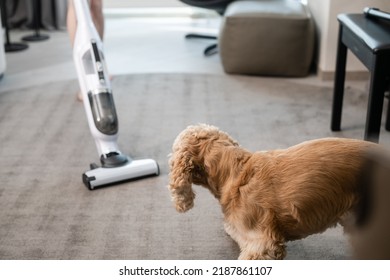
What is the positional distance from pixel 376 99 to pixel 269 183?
0.80 metres

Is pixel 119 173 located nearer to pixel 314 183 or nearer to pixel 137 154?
pixel 137 154

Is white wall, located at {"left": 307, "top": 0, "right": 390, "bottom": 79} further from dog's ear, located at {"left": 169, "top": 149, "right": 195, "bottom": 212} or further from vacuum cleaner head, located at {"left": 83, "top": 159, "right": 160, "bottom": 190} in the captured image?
dog's ear, located at {"left": 169, "top": 149, "right": 195, "bottom": 212}

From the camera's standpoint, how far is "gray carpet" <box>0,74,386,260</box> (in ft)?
5.67

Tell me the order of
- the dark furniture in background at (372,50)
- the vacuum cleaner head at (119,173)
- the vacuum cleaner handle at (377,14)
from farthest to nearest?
the vacuum cleaner handle at (377,14)
the vacuum cleaner head at (119,173)
the dark furniture in background at (372,50)

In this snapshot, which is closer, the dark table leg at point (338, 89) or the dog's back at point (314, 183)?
the dog's back at point (314, 183)

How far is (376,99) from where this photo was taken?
6.63 feet

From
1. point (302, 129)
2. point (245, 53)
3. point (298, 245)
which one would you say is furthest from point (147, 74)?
point (298, 245)

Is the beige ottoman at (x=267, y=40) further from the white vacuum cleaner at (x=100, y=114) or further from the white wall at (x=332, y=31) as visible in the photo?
the white vacuum cleaner at (x=100, y=114)

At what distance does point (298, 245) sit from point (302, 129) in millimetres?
1001

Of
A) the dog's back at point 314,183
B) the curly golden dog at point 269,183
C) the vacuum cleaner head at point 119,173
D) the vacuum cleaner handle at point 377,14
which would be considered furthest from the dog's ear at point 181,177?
the vacuum cleaner handle at point 377,14

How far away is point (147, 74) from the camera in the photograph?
11.6 ft

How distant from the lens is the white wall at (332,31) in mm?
3244

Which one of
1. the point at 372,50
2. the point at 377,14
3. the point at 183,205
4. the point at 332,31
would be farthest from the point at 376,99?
the point at 332,31
